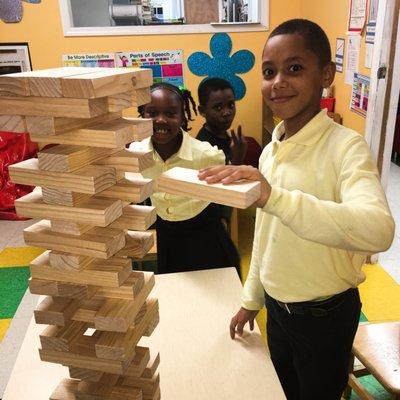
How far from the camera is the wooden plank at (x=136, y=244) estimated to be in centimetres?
92

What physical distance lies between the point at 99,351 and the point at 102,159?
41 centimetres

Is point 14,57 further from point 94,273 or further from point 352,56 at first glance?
point 94,273

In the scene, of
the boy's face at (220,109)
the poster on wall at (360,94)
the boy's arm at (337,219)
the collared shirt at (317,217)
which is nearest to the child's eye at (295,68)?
the collared shirt at (317,217)

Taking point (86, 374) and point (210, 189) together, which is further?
point (86, 374)

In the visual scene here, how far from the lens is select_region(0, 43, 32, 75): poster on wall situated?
4117mm

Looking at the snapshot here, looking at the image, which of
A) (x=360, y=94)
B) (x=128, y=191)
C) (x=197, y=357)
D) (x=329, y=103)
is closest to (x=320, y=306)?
(x=197, y=357)

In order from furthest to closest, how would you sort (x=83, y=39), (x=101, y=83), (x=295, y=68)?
(x=83, y=39), (x=295, y=68), (x=101, y=83)

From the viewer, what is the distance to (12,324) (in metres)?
2.65

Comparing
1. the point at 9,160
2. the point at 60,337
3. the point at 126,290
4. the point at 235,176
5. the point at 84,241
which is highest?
the point at 235,176

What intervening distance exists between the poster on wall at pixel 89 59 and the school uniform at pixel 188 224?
2.48 meters

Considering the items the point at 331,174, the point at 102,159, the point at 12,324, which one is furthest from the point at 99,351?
the point at 12,324

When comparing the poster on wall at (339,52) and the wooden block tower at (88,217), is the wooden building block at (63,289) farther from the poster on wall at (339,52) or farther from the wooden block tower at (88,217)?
the poster on wall at (339,52)

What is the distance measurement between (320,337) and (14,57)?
4.12 meters

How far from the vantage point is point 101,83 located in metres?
0.71
